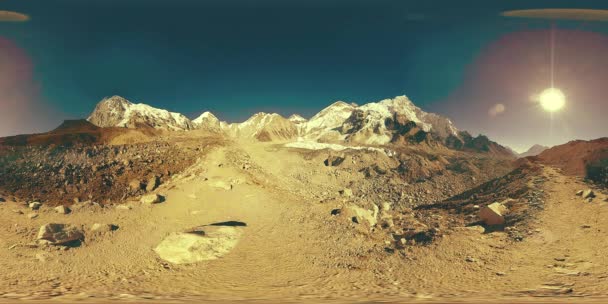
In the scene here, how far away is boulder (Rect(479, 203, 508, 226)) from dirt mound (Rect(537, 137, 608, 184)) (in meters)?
7.46

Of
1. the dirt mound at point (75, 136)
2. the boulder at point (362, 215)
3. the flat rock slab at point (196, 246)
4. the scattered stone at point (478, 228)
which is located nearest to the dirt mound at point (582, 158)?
the scattered stone at point (478, 228)

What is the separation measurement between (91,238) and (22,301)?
789cm

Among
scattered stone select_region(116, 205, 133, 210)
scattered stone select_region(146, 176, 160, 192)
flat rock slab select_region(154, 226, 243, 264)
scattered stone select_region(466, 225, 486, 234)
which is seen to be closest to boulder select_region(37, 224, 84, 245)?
scattered stone select_region(116, 205, 133, 210)

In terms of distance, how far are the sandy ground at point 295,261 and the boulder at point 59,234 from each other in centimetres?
48

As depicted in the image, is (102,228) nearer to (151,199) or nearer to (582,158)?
(151,199)

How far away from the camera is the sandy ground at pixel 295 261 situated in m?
11.9

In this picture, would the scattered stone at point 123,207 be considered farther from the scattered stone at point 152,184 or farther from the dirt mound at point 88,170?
the scattered stone at point 152,184

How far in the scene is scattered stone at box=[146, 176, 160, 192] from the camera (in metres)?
25.4

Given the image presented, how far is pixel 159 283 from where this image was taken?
42.5 ft

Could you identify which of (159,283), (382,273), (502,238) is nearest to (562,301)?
(382,273)

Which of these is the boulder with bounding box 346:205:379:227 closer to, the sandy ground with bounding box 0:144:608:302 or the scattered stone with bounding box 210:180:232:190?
the sandy ground with bounding box 0:144:608:302

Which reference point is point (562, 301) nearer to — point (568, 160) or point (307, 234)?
point (307, 234)

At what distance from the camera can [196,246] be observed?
1539 centimetres

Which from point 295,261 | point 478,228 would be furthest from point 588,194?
point 295,261
